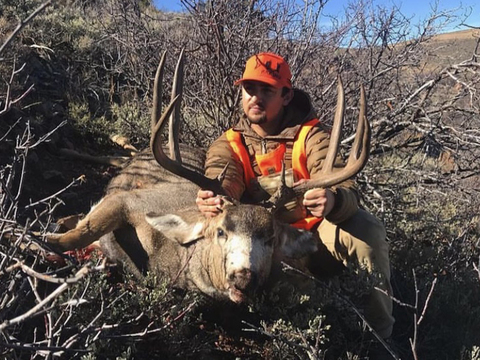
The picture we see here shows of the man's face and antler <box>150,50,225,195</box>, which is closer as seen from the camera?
antler <box>150,50,225,195</box>

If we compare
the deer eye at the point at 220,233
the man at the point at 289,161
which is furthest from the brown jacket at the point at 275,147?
the deer eye at the point at 220,233

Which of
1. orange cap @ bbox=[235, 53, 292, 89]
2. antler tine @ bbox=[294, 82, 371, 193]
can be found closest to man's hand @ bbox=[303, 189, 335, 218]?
antler tine @ bbox=[294, 82, 371, 193]

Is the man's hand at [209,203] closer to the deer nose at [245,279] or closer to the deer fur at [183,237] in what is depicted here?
the deer fur at [183,237]

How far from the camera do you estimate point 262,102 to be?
4.66 meters

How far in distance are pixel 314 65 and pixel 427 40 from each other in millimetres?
1473

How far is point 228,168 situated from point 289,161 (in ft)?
1.70

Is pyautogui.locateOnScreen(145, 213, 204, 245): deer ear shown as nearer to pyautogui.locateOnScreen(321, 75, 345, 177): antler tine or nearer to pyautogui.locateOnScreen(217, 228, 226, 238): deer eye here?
pyautogui.locateOnScreen(217, 228, 226, 238): deer eye

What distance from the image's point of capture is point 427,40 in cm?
706

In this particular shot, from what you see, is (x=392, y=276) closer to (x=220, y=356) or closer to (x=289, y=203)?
(x=289, y=203)

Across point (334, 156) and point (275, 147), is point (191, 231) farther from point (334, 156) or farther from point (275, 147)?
point (334, 156)

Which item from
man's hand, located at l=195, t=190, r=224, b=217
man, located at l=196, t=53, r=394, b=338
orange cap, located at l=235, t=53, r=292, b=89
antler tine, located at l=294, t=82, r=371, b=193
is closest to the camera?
antler tine, located at l=294, t=82, r=371, b=193

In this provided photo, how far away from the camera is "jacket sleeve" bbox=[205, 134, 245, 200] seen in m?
4.54

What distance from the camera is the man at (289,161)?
13.9 feet

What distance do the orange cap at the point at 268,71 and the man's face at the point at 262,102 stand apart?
0.22 feet
